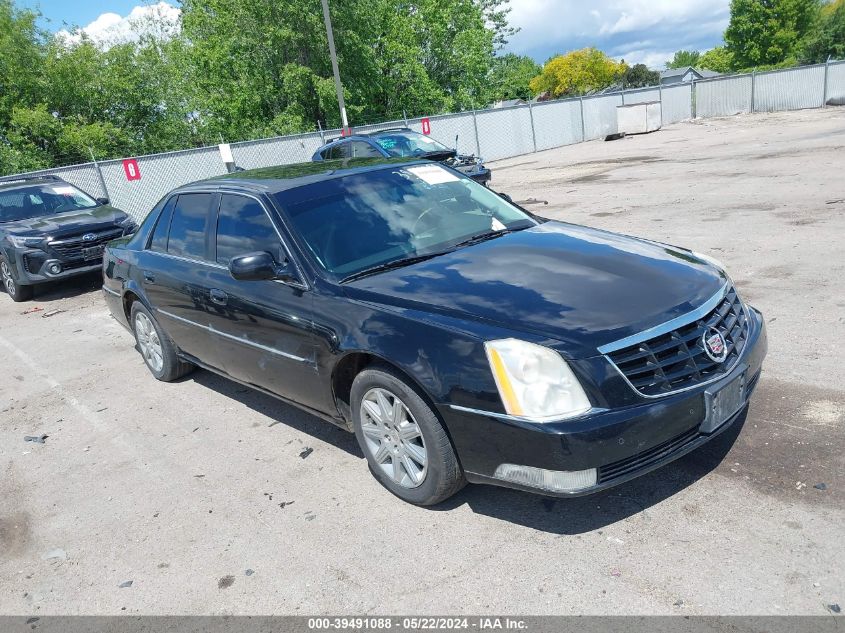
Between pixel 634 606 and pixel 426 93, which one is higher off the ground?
pixel 426 93

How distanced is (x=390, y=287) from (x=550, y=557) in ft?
4.97

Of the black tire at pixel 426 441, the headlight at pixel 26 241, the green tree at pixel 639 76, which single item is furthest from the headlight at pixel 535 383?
the green tree at pixel 639 76

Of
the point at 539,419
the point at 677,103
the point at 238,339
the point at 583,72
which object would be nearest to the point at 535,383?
the point at 539,419

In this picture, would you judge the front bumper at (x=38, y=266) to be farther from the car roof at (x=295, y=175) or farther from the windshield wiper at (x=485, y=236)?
the windshield wiper at (x=485, y=236)

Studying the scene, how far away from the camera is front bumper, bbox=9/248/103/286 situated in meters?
9.82

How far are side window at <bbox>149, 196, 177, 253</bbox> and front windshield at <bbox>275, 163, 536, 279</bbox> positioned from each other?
5.26ft

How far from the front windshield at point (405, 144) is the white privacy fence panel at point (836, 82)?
25.4 m

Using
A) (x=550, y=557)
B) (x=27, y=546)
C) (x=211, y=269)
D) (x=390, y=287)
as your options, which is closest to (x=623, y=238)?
(x=390, y=287)

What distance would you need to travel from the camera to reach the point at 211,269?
459 centimetres

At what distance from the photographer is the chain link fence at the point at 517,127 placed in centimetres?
1702

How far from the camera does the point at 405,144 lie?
540 inches

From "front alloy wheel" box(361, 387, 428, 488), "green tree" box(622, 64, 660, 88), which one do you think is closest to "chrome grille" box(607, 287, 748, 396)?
"front alloy wheel" box(361, 387, 428, 488)

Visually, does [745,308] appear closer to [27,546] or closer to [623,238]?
[623,238]

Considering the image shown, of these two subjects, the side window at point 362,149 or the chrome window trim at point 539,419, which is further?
the side window at point 362,149
